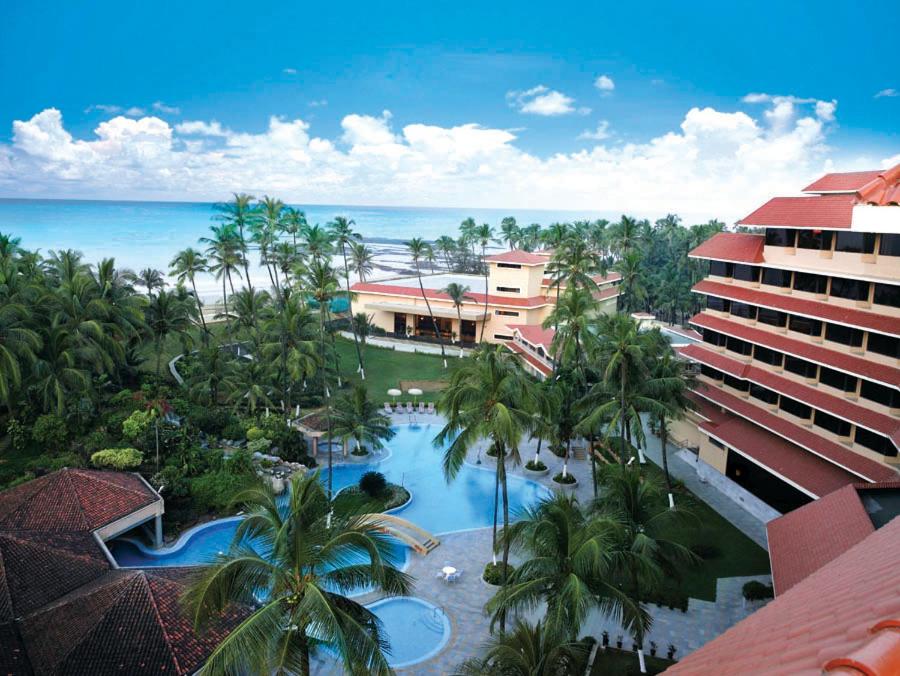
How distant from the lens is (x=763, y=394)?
30281 mm

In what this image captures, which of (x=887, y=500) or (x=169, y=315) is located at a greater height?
(x=169, y=315)

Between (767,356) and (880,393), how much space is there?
5.86 m

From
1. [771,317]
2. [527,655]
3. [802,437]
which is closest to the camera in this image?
[527,655]

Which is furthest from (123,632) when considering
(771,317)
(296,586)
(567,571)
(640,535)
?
(771,317)

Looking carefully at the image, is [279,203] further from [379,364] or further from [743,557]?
[743,557]

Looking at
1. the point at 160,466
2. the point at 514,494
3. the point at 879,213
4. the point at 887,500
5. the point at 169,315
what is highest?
the point at 879,213

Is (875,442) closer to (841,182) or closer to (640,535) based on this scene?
(841,182)

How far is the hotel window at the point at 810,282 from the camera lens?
27859 mm

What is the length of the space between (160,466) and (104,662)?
15.5 m

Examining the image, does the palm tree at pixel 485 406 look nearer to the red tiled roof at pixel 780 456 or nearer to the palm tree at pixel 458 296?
the red tiled roof at pixel 780 456

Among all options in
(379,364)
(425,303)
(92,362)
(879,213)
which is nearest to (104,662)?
(879,213)

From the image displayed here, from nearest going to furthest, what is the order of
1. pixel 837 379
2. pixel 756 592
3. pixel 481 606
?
1. pixel 756 592
2. pixel 481 606
3. pixel 837 379

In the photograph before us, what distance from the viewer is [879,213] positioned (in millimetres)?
10781

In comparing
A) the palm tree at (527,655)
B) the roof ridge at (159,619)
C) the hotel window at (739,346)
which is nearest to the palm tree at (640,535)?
the palm tree at (527,655)
